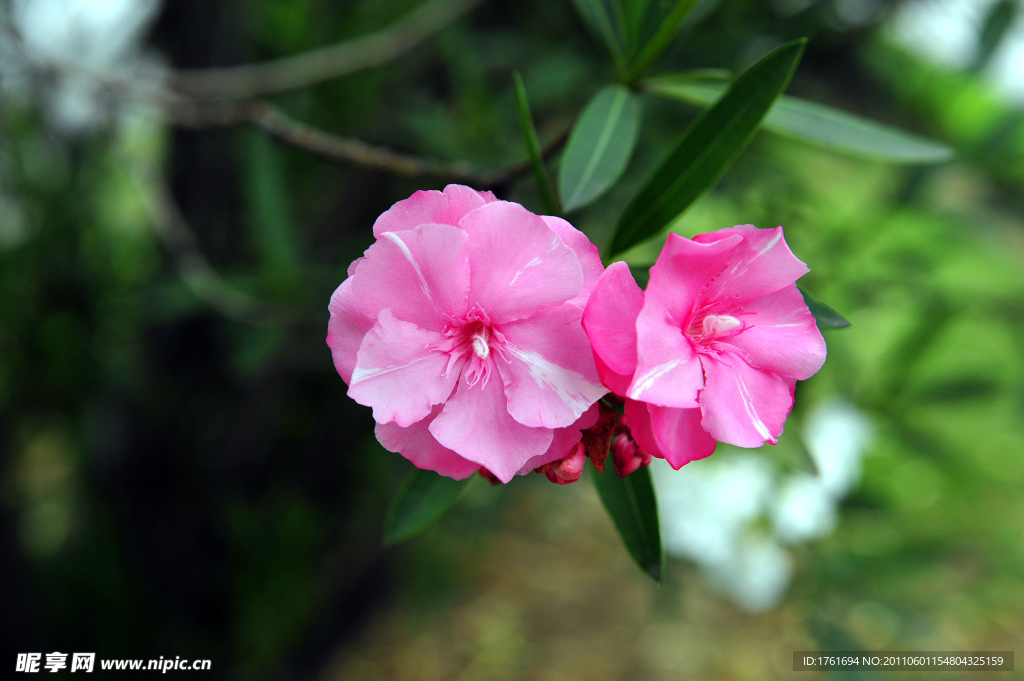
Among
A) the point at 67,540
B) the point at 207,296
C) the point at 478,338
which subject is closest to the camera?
the point at 478,338

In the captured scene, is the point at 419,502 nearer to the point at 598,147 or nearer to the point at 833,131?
the point at 598,147

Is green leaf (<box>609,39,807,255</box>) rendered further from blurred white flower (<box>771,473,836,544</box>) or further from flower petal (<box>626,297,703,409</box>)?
blurred white flower (<box>771,473,836,544</box>)

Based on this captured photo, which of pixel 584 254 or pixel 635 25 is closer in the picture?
pixel 584 254

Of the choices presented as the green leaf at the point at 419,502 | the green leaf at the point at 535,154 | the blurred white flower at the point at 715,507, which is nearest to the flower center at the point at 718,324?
the green leaf at the point at 535,154

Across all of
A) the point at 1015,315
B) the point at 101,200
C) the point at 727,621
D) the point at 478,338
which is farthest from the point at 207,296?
the point at 727,621

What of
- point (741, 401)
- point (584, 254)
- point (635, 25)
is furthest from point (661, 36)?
point (741, 401)

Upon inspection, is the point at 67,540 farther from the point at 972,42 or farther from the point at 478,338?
the point at 972,42

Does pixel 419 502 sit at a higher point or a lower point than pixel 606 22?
lower

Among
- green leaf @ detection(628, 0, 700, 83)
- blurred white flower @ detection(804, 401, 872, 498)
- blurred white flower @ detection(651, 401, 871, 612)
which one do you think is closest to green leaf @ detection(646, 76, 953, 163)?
green leaf @ detection(628, 0, 700, 83)
